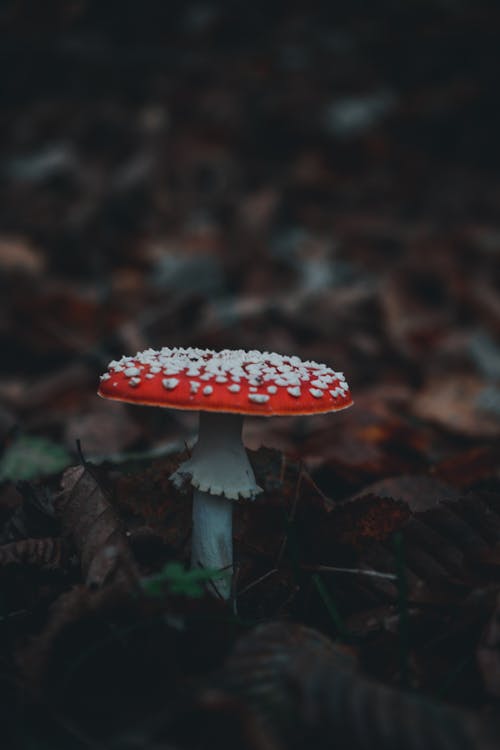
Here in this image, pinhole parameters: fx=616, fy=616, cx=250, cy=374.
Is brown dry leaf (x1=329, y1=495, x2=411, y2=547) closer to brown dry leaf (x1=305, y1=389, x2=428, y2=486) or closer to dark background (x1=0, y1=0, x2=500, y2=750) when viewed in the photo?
dark background (x1=0, y1=0, x2=500, y2=750)

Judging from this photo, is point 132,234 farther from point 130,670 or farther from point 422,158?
point 130,670

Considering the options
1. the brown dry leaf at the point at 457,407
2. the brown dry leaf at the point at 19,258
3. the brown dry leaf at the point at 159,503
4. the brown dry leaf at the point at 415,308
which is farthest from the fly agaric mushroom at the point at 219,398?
the brown dry leaf at the point at 19,258

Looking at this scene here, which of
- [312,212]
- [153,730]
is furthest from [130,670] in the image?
Result: [312,212]

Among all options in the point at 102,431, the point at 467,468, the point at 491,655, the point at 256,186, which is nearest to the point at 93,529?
the point at 491,655

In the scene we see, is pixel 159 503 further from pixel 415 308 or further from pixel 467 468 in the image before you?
pixel 415 308

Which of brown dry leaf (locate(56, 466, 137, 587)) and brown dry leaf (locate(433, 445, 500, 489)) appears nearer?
brown dry leaf (locate(56, 466, 137, 587))

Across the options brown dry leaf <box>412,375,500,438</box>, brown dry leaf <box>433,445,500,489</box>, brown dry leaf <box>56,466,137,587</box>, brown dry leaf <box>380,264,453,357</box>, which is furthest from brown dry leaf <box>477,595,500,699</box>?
brown dry leaf <box>380,264,453,357</box>
